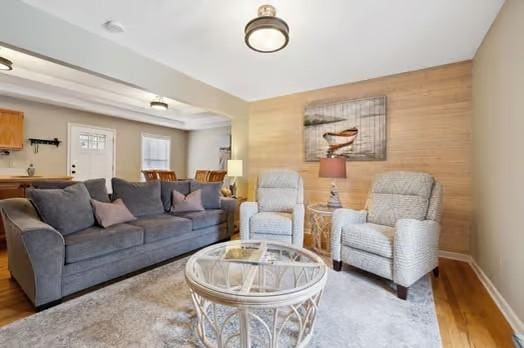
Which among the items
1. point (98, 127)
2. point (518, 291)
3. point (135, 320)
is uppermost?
point (98, 127)

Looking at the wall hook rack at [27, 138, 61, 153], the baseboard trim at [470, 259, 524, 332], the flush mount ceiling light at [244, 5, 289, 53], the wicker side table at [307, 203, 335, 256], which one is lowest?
the baseboard trim at [470, 259, 524, 332]

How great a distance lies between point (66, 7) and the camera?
81.3 inches

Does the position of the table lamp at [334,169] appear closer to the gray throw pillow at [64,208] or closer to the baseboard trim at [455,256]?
the baseboard trim at [455,256]

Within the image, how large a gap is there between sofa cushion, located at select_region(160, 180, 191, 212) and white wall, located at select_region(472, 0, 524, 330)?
3450mm

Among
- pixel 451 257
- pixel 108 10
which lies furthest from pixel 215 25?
pixel 451 257

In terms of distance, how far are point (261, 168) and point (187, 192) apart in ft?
5.07

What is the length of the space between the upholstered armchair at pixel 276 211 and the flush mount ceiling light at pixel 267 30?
71.1 inches

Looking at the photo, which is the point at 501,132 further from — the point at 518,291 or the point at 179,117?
the point at 179,117

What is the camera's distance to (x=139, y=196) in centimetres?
302

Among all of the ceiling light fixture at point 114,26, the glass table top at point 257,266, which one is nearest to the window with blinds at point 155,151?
the ceiling light fixture at point 114,26

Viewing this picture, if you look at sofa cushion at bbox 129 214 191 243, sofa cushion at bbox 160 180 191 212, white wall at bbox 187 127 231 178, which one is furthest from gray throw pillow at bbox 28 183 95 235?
white wall at bbox 187 127 231 178

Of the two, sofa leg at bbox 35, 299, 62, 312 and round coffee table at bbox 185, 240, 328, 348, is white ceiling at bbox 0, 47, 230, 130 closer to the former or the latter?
sofa leg at bbox 35, 299, 62, 312

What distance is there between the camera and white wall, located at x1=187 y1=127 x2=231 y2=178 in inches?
271

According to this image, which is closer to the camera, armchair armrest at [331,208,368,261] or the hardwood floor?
the hardwood floor
